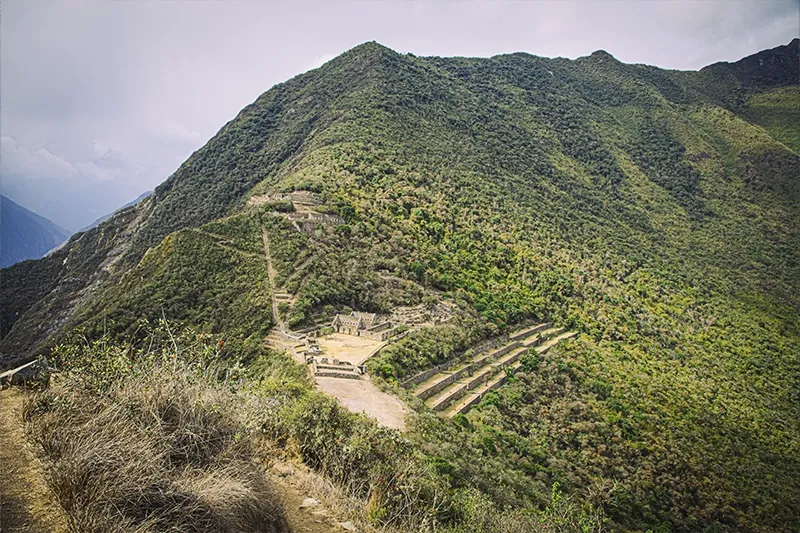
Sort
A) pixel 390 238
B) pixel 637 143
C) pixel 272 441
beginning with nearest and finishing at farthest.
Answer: pixel 272 441 → pixel 390 238 → pixel 637 143

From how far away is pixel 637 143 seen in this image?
93312 mm

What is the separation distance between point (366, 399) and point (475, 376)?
34.5 ft

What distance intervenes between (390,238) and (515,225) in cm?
1881

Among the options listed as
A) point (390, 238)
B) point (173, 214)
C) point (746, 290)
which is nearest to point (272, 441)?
point (390, 238)

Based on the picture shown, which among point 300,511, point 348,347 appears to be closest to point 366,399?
point 348,347

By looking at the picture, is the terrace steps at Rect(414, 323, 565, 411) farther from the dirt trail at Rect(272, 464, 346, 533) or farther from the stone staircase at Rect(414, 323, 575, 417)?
the dirt trail at Rect(272, 464, 346, 533)

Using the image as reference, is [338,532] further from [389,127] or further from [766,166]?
[766,166]

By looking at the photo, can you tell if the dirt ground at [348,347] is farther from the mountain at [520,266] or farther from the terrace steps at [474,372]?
the terrace steps at [474,372]

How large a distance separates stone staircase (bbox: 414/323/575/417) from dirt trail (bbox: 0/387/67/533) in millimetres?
18011

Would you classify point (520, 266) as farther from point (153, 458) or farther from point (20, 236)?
point (20, 236)

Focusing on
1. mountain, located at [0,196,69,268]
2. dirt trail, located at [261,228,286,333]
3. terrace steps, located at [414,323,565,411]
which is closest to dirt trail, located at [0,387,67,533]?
terrace steps, located at [414,323,565,411]

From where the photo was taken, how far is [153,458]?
4.78 meters

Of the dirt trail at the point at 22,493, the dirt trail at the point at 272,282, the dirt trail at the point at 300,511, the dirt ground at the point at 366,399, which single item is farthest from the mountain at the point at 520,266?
the dirt trail at the point at 22,493

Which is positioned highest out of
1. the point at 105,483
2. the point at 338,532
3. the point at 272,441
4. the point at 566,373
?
the point at 105,483
